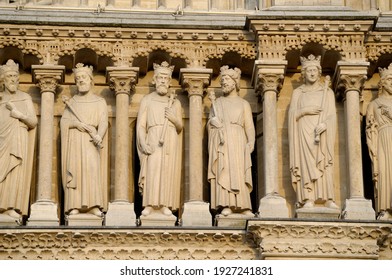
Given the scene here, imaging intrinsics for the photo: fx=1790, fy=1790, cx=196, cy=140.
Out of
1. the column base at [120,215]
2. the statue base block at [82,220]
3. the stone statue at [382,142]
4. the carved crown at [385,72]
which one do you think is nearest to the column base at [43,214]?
the statue base block at [82,220]

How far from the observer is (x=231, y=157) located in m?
21.7

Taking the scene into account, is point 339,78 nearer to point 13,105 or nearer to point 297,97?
point 297,97

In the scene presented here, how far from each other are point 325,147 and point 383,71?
55.9 inches

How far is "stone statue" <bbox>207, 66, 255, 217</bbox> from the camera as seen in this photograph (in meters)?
21.6

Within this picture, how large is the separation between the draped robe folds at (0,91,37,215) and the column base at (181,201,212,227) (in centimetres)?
192

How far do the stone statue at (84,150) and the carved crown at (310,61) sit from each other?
99.2 inches

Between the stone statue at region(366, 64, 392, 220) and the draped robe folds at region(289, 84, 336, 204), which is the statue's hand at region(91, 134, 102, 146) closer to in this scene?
the draped robe folds at region(289, 84, 336, 204)

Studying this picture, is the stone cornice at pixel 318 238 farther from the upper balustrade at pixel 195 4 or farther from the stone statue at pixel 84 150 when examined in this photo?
the upper balustrade at pixel 195 4

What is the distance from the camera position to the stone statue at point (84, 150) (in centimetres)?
2152

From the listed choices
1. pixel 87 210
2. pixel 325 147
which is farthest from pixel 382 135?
pixel 87 210

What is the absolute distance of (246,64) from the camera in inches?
891

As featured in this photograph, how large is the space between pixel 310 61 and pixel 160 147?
218 cm

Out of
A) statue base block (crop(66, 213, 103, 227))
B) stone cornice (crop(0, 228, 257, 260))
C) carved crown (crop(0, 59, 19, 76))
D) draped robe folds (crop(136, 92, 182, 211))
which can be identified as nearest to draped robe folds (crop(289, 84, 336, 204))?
stone cornice (crop(0, 228, 257, 260))

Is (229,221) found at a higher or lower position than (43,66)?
lower
